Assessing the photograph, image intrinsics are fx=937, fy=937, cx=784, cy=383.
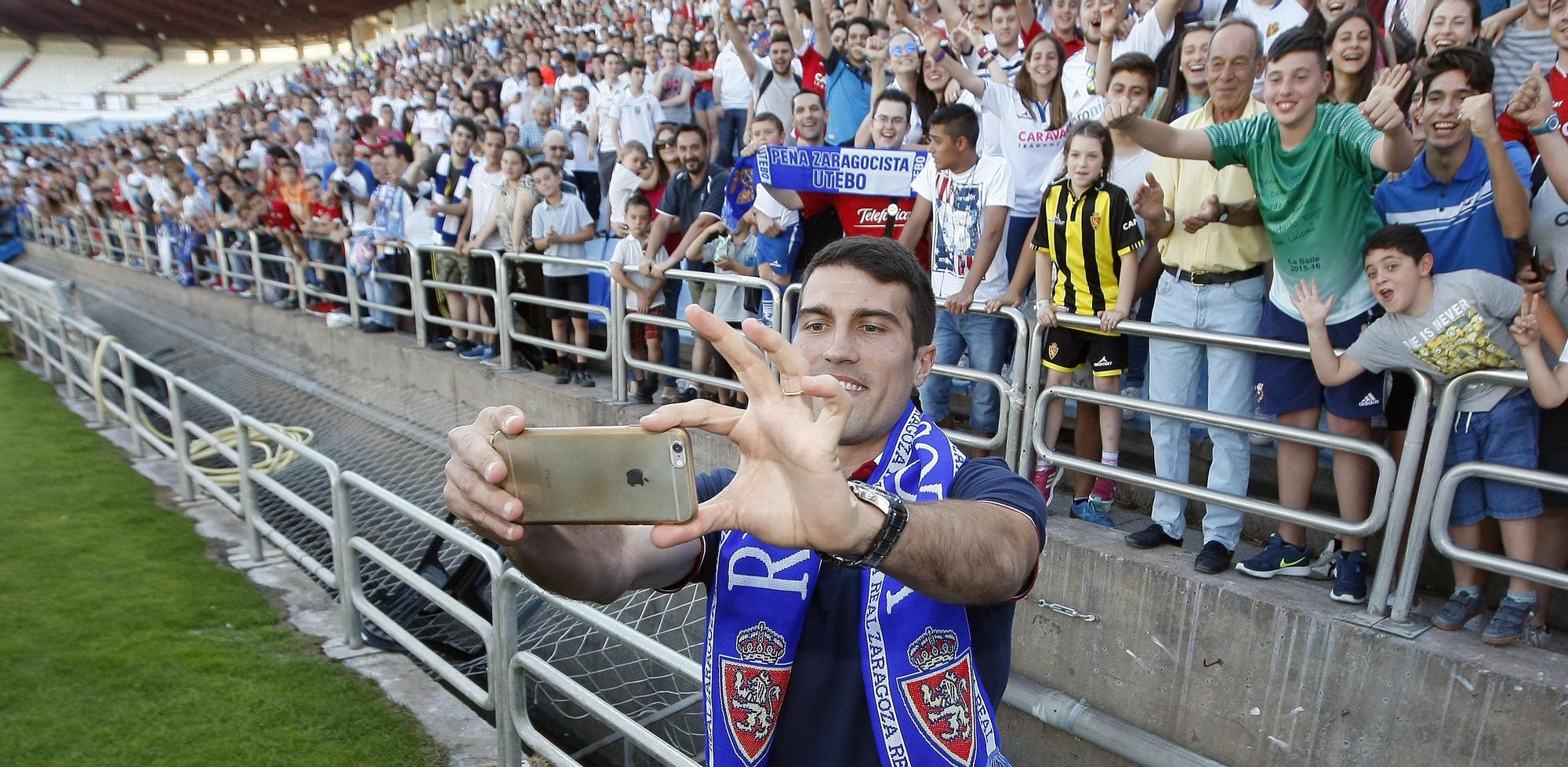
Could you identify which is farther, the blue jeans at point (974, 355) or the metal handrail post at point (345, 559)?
the blue jeans at point (974, 355)

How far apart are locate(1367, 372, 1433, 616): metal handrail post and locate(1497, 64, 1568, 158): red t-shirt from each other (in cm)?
110

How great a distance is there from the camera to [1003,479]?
1.69 meters

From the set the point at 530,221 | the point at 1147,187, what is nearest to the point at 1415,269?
the point at 1147,187

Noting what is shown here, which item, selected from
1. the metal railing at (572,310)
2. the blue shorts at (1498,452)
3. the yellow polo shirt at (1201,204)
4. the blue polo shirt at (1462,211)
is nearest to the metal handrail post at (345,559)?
the metal railing at (572,310)

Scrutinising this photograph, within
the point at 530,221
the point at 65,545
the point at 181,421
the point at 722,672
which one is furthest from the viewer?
the point at 530,221

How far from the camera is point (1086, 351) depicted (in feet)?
14.4

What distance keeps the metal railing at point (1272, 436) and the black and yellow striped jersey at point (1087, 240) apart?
0.27 m

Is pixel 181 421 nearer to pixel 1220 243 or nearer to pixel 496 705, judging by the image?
pixel 496 705

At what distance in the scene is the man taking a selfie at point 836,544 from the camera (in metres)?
1.25

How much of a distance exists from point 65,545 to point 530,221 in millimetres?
3858

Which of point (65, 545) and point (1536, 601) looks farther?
point (65, 545)

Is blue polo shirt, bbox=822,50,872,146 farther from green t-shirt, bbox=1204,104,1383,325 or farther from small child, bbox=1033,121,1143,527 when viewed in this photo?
green t-shirt, bbox=1204,104,1383,325

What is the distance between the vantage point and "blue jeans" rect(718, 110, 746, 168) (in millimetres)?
10031

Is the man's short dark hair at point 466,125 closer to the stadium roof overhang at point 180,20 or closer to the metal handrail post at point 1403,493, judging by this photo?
the metal handrail post at point 1403,493
